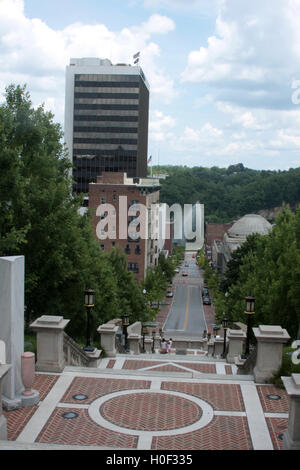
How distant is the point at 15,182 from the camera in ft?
59.0

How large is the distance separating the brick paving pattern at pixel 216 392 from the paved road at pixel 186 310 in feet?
147

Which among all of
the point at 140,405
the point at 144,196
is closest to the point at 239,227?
the point at 144,196

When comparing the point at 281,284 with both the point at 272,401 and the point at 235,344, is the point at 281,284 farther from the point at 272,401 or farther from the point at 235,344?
the point at 272,401

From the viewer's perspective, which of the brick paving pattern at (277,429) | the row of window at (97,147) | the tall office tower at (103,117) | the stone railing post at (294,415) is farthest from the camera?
the row of window at (97,147)

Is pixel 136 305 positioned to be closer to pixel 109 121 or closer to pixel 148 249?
pixel 148 249

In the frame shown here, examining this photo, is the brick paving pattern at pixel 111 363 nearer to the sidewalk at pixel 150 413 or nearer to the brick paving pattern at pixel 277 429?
the sidewalk at pixel 150 413

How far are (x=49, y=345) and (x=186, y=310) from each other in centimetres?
6827

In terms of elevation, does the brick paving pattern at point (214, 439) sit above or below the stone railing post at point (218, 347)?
above

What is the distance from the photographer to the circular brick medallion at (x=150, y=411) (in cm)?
988

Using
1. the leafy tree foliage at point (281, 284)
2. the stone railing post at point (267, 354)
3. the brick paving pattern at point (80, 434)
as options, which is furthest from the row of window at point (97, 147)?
the brick paving pattern at point (80, 434)

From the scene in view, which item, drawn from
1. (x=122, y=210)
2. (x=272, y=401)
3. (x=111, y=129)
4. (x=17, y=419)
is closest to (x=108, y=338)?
(x=272, y=401)

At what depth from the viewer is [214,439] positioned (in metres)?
9.26

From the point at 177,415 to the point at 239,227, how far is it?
10633 centimetres

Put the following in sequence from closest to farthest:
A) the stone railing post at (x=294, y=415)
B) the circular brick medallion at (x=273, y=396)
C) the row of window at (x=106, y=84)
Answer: the stone railing post at (x=294, y=415)
the circular brick medallion at (x=273, y=396)
the row of window at (x=106, y=84)
